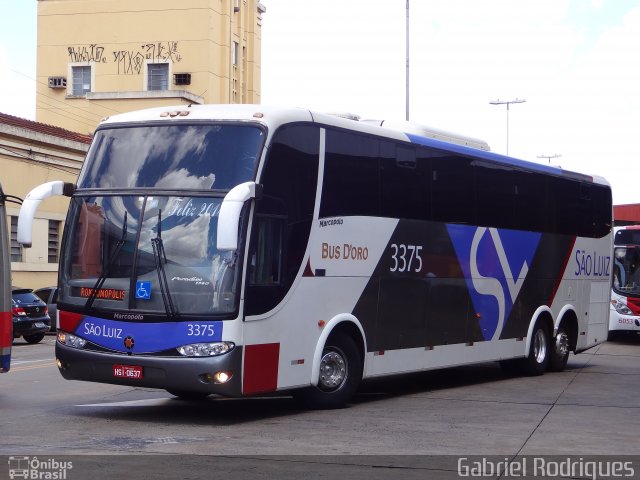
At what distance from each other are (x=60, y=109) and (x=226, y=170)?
49.9 metres

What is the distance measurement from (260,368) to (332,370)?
165cm

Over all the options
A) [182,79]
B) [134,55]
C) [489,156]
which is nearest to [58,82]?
[134,55]

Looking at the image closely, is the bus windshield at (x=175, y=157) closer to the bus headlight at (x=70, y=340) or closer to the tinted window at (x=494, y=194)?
the bus headlight at (x=70, y=340)

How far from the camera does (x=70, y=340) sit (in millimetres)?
12680

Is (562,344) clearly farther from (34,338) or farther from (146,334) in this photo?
(34,338)

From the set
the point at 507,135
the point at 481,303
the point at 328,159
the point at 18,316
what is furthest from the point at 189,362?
the point at 507,135

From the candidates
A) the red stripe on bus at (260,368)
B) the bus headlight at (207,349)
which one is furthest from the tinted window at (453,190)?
the bus headlight at (207,349)

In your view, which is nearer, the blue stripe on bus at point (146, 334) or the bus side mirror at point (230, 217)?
the bus side mirror at point (230, 217)

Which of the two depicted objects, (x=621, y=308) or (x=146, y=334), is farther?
(x=621, y=308)

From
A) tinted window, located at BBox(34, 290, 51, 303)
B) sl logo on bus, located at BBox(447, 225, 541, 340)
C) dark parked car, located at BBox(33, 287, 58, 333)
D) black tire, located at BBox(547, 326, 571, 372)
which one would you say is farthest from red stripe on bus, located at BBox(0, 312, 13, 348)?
tinted window, located at BBox(34, 290, 51, 303)

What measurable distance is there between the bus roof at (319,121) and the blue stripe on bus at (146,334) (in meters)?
2.40

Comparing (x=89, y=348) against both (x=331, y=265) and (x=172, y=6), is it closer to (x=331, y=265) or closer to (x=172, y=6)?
(x=331, y=265)

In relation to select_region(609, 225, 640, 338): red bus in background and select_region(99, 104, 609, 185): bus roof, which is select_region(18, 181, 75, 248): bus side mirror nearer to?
select_region(99, 104, 609, 185): bus roof

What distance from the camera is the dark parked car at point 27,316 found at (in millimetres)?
28297
